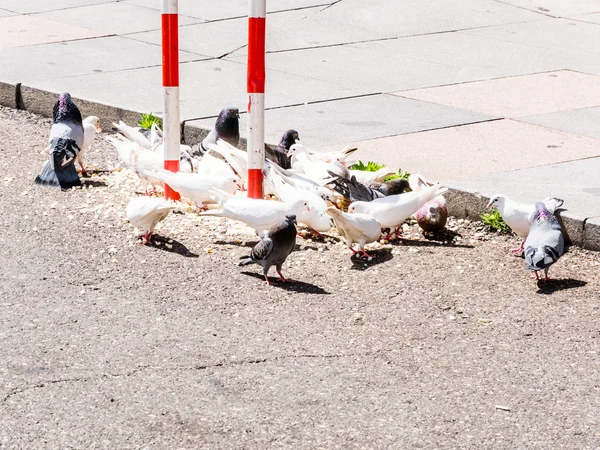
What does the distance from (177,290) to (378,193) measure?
64.1 inches

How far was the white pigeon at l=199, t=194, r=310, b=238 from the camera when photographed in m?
6.55

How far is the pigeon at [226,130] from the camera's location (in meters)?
7.88

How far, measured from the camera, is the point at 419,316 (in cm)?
564

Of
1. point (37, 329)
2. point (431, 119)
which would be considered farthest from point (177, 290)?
point (431, 119)

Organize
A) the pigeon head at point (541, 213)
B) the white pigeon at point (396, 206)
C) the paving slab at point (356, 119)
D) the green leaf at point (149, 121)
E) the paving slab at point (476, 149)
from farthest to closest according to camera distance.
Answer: the green leaf at point (149, 121) → the paving slab at point (356, 119) → the paving slab at point (476, 149) → the white pigeon at point (396, 206) → the pigeon head at point (541, 213)

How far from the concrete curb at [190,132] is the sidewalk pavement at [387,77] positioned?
0.01 metres

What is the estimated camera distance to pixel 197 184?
7.14 m

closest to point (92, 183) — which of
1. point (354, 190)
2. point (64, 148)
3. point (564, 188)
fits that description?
point (64, 148)

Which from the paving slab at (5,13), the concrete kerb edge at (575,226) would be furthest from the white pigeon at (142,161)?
the paving slab at (5,13)

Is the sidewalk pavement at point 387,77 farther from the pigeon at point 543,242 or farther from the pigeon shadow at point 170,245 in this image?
the pigeon shadow at point 170,245

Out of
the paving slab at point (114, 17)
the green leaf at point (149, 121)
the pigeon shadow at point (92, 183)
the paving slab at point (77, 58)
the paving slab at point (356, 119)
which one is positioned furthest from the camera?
the paving slab at point (114, 17)

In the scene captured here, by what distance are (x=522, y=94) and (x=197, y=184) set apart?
3897mm

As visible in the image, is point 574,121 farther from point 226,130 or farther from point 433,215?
point 226,130

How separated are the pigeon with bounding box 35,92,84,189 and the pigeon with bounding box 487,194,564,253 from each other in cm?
300
